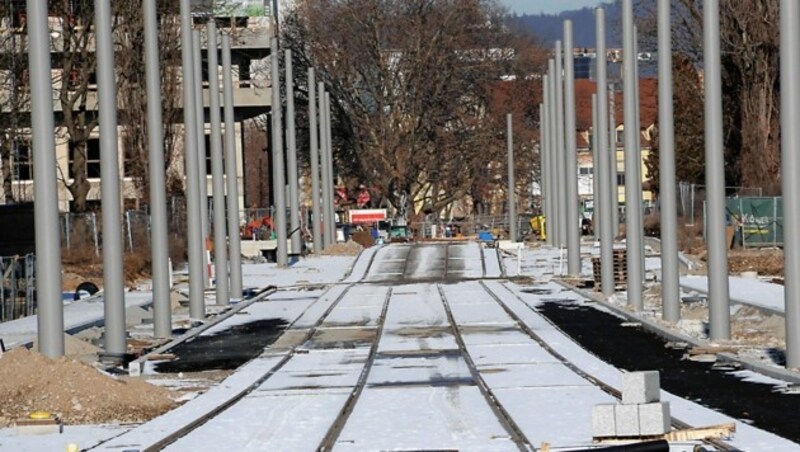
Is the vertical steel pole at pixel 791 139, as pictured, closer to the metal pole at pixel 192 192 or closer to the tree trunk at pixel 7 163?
the metal pole at pixel 192 192

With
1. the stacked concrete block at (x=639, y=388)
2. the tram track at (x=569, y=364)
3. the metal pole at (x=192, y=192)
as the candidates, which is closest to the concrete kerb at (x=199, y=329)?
the metal pole at (x=192, y=192)

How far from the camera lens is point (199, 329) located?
37.1 meters

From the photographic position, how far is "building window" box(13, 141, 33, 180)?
211ft

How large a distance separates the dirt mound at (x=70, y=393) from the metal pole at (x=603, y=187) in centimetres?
2030

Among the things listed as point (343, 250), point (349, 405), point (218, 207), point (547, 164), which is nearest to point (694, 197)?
point (547, 164)

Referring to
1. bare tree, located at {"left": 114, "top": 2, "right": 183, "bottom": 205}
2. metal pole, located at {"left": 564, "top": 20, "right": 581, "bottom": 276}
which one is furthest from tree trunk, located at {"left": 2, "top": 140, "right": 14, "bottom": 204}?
metal pole, located at {"left": 564, "top": 20, "right": 581, "bottom": 276}

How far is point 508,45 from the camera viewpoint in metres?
115

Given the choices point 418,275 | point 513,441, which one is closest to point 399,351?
point 513,441

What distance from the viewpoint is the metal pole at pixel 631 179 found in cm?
3878

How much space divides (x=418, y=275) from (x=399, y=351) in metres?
29.1

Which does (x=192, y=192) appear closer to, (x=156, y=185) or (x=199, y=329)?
(x=199, y=329)

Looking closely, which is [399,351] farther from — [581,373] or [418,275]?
[418,275]

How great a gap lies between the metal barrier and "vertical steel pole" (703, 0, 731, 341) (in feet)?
59.5

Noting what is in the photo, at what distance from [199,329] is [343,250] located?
116ft
